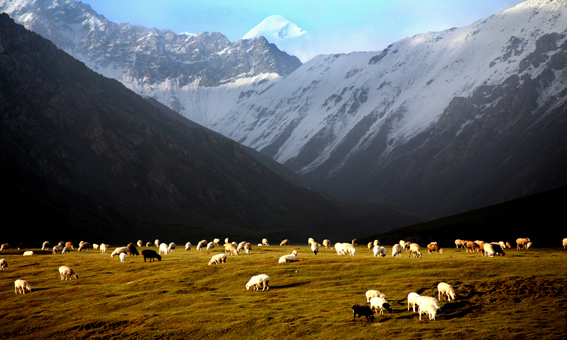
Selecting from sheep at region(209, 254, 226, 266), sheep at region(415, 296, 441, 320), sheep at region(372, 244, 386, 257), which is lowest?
sheep at region(415, 296, 441, 320)

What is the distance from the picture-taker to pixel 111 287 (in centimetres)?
5594

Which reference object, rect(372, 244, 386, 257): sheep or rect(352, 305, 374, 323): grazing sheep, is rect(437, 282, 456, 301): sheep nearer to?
rect(352, 305, 374, 323): grazing sheep

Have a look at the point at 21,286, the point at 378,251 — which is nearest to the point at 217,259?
the point at 378,251

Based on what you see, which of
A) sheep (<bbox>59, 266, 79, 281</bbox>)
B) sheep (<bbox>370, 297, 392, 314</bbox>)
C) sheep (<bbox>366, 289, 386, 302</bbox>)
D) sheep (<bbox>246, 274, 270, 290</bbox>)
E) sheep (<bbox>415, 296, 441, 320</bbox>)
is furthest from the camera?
sheep (<bbox>59, 266, 79, 281</bbox>)

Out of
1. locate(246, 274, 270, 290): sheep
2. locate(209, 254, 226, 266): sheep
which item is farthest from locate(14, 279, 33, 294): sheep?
locate(246, 274, 270, 290): sheep

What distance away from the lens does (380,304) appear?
39719 mm

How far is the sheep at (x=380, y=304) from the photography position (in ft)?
130

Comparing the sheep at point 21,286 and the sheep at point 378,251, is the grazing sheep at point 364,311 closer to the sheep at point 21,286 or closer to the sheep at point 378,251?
the sheep at point 378,251

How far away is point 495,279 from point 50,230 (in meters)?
180

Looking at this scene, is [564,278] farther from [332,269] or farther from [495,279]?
[332,269]

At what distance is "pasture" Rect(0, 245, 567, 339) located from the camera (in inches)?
1465

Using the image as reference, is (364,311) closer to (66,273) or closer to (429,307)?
(429,307)

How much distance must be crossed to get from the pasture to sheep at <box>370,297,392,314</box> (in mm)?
636

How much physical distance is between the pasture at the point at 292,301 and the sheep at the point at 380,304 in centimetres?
64
